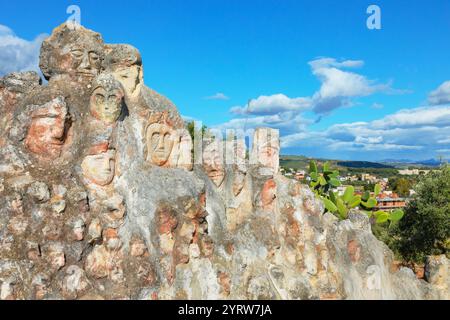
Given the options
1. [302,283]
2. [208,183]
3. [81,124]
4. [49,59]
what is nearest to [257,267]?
[302,283]

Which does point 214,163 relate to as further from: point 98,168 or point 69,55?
point 69,55

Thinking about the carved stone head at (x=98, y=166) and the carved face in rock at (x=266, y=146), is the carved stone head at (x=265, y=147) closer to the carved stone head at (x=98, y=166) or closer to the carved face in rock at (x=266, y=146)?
the carved face in rock at (x=266, y=146)

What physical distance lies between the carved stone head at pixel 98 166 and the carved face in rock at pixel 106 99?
2.28ft

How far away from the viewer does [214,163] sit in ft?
34.9

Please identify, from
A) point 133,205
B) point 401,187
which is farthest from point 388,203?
point 133,205

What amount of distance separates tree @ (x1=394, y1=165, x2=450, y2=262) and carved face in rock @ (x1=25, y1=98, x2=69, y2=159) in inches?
762

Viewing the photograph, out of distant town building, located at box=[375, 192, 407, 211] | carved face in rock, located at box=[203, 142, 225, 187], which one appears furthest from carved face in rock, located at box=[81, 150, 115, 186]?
distant town building, located at box=[375, 192, 407, 211]

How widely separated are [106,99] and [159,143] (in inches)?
62.8

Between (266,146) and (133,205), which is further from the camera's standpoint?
(266,146)

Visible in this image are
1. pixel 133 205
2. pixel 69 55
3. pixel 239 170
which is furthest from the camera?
pixel 239 170

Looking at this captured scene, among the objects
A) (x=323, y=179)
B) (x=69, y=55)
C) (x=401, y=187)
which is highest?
(x=69, y=55)

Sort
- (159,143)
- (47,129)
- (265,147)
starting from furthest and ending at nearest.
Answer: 1. (265,147)
2. (159,143)
3. (47,129)
